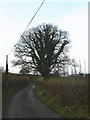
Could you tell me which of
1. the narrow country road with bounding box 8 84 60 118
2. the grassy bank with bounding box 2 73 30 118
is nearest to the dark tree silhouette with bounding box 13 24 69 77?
the grassy bank with bounding box 2 73 30 118

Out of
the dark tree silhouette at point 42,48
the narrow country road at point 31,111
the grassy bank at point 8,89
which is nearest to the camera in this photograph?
the narrow country road at point 31,111

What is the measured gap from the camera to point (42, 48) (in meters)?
47.0

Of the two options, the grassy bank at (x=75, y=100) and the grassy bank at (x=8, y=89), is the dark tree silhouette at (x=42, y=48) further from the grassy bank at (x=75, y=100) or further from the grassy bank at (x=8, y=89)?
the grassy bank at (x=75, y=100)

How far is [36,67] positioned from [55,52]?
13.8ft

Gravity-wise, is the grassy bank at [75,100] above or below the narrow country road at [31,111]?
above

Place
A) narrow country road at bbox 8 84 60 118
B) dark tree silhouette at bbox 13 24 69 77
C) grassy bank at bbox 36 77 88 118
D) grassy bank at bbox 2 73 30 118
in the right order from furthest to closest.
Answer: dark tree silhouette at bbox 13 24 69 77, grassy bank at bbox 2 73 30 118, narrow country road at bbox 8 84 60 118, grassy bank at bbox 36 77 88 118

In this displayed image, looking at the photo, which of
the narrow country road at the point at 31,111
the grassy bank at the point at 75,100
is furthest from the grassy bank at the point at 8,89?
the grassy bank at the point at 75,100

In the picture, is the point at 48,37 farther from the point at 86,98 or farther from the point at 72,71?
the point at 86,98

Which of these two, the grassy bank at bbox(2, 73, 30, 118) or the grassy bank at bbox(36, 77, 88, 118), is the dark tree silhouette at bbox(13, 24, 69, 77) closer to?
the grassy bank at bbox(2, 73, 30, 118)

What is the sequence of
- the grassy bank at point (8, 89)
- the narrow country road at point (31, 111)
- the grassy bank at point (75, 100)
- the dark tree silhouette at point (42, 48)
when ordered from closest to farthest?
the grassy bank at point (75, 100) → the narrow country road at point (31, 111) → the grassy bank at point (8, 89) → the dark tree silhouette at point (42, 48)

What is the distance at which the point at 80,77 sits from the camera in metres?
16.9

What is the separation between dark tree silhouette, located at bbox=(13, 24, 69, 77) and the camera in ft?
151

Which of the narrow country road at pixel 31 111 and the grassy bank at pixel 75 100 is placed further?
the narrow country road at pixel 31 111

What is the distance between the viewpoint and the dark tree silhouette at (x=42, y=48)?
1815 inches
